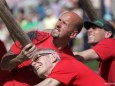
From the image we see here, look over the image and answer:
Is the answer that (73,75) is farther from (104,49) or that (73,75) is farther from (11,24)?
(104,49)

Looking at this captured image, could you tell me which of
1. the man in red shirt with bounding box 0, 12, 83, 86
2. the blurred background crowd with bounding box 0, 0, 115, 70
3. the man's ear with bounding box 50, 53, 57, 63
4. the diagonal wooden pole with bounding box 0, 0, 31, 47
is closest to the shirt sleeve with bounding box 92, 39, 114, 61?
the man in red shirt with bounding box 0, 12, 83, 86

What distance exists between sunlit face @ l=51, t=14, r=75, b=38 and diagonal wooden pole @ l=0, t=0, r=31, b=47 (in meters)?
0.62

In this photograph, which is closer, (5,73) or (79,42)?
(5,73)

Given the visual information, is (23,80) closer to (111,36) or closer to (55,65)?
(55,65)

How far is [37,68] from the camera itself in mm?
5559

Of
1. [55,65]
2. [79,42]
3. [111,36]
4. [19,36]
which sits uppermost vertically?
[19,36]

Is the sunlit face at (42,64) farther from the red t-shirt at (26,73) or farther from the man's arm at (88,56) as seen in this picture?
the man's arm at (88,56)

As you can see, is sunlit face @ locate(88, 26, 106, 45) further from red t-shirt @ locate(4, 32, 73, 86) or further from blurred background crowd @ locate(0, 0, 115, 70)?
blurred background crowd @ locate(0, 0, 115, 70)

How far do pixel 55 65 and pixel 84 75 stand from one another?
0.30m

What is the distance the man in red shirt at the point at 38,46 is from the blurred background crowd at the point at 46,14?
8.07 metres

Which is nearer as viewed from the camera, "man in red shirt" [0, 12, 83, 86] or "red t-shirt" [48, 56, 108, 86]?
"red t-shirt" [48, 56, 108, 86]

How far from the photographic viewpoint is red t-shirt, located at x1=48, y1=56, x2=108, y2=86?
210 inches

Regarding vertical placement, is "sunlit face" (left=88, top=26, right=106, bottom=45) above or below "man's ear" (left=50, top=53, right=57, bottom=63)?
below

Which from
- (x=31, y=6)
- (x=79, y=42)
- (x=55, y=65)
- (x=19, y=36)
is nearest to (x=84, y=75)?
(x=55, y=65)
